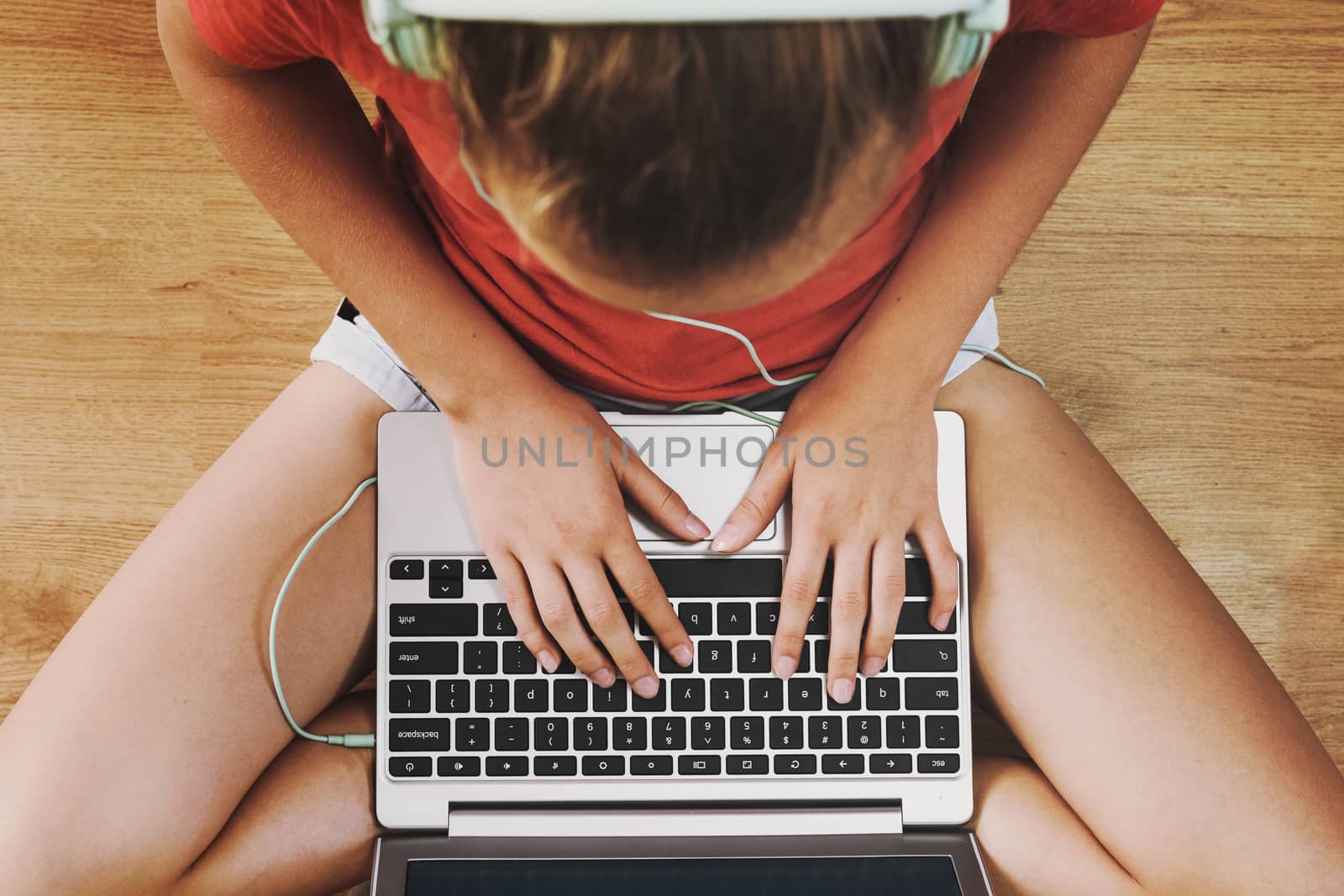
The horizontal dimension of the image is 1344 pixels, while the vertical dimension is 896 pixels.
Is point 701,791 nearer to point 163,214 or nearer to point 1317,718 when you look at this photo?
point 1317,718

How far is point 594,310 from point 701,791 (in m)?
0.31

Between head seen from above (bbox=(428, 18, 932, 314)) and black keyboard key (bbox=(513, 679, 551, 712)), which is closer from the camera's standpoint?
head seen from above (bbox=(428, 18, 932, 314))

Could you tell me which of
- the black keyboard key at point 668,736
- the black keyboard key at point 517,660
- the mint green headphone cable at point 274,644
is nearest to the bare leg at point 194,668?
the mint green headphone cable at point 274,644

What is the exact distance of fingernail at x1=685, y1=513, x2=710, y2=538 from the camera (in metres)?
0.56

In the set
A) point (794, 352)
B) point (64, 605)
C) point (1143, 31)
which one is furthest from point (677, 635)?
point (64, 605)

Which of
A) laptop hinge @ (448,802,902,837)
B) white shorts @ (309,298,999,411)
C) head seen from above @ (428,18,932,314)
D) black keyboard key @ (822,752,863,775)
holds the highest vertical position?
white shorts @ (309,298,999,411)

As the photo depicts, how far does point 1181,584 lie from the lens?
57cm

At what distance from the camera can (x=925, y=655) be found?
57 centimetres

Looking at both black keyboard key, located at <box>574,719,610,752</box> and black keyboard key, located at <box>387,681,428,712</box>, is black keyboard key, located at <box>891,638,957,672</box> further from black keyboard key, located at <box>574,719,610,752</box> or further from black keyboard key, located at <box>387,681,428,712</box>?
black keyboard key, located at <box>387,681,428,712</box>

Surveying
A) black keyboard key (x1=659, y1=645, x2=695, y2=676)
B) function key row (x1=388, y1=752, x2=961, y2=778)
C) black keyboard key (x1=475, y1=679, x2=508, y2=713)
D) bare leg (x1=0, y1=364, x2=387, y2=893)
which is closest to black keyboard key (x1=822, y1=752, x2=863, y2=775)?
function key row (x1=388, y1=752, x2=961, y2=778)

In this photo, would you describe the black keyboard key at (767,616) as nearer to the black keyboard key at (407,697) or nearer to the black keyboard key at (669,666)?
the black keyboard key at (669,666)

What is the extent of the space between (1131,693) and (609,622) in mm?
325

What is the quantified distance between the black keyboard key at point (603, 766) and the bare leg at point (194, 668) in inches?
7.0

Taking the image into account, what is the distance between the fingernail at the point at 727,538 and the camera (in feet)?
1.84
